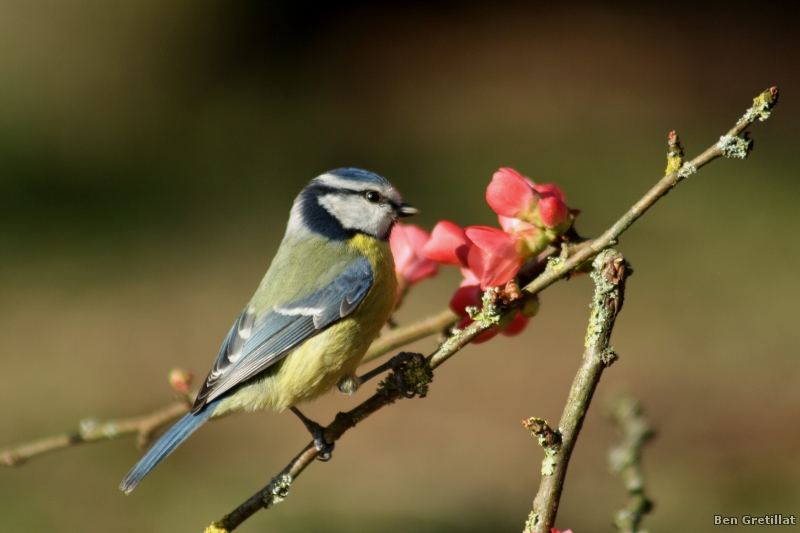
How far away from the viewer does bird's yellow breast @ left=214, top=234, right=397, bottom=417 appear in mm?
1784

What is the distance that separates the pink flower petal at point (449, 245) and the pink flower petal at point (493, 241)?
60 millimetres

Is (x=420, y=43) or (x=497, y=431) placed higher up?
(x=420, y=43)

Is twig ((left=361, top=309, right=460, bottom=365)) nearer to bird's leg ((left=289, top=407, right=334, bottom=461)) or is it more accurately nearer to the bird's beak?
bird's leg ((left=289, top=407, right=334, bottom=461))

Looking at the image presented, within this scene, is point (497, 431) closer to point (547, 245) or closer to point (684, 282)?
point (684, 282)

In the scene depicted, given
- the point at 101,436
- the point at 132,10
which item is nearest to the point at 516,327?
the point at 101,436

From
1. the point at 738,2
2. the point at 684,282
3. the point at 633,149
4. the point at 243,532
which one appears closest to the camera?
the point at 243,532

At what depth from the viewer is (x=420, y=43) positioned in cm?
743

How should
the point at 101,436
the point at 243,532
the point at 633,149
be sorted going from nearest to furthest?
the point at 101,436 → the point at 243,532 → the point at 633,149

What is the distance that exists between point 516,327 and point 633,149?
16.4 feet

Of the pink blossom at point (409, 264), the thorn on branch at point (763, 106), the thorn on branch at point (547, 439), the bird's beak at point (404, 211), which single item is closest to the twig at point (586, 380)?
the thorn on branch at point (547, 439)

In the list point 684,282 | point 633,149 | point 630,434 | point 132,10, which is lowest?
point 630,434

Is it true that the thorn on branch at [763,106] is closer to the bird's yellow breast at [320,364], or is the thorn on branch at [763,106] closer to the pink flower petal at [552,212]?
the pink flower petal at [552,212]

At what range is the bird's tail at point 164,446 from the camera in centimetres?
162

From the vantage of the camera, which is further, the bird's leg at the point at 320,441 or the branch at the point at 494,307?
the bird's leg at the point at 320,441
